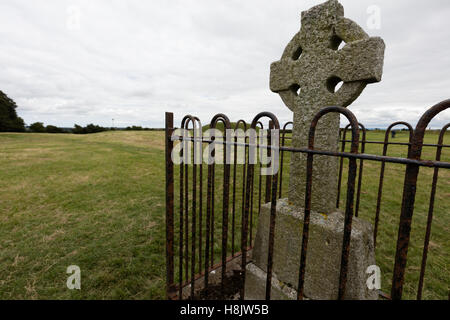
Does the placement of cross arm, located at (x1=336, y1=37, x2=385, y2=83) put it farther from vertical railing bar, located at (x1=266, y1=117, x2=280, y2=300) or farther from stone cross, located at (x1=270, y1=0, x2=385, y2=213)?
vertical railing bar, located at (x1=266, y1=117, x2=280, y2=300)

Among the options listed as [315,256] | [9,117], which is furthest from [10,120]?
[315,256]

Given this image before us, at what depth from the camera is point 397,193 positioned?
6801mm

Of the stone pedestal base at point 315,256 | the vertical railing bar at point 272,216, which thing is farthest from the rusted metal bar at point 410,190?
Result: the stone pedestal base at point 315,256

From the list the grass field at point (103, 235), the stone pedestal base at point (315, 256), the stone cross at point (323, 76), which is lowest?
the grass field at point (103, 235)

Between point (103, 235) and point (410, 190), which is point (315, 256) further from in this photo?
point (103, 235)

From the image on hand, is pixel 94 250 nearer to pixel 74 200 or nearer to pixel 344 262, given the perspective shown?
pixel 74 200

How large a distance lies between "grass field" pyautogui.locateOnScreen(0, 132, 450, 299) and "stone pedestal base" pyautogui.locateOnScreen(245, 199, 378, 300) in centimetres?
147

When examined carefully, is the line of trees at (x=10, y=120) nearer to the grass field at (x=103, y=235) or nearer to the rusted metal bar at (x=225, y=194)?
the grass field at (x=103, y=235)

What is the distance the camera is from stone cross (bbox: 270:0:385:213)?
76.4 inches

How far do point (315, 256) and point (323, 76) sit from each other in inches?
72.7

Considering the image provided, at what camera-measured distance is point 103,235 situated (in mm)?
4219

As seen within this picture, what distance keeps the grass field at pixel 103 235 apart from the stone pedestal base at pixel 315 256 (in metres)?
1.47

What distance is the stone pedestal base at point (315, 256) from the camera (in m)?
1.91

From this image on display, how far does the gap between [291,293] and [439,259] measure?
3.06m
